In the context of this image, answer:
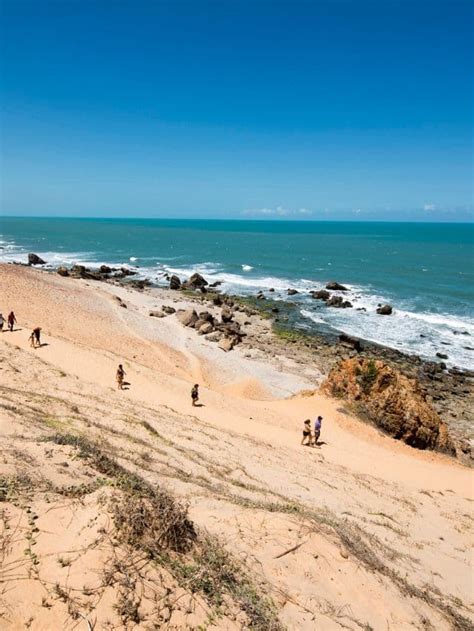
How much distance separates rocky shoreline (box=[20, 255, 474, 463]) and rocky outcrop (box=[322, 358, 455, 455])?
1530mm

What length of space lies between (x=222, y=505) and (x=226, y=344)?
25641 mm

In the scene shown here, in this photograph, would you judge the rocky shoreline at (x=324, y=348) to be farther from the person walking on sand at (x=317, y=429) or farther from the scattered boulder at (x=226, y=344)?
the person walking on sand at (x=317, y=429)

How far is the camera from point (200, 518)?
7.25 meters

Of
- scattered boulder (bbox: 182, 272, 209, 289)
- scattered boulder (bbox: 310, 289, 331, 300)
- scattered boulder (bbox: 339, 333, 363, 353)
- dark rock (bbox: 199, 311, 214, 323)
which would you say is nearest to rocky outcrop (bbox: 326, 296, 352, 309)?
scattered boulder (bbox: 310, 289, 331, 300)

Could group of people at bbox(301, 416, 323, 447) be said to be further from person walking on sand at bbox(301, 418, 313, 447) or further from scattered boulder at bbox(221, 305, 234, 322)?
scattered boulder at bbox(221, 305, 234, 322)

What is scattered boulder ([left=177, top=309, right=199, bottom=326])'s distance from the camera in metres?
38.6

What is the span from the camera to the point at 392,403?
66.5 feet

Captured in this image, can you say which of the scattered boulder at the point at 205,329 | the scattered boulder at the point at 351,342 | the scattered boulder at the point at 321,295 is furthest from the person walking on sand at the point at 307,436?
the scattered boulder at the point at 321,295

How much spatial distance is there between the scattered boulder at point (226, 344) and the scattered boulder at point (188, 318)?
16.7ft

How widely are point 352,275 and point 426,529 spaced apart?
202 feet

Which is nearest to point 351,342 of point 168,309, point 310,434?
point 168,309

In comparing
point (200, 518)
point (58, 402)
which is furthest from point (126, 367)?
point (200, 518)

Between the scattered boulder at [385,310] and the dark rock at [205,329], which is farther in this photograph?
the scattered boulder at [385,310]

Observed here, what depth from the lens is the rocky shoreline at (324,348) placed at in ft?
85.7
